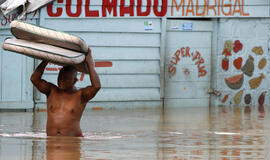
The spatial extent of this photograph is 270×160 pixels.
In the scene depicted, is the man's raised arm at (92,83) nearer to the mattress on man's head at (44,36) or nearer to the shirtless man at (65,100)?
the shirtless man at (65,100)

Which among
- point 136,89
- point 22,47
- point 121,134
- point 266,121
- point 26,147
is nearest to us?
point 26,147

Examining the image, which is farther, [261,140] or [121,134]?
[121,134]

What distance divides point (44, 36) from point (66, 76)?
1.79 feet

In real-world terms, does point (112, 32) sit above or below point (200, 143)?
above

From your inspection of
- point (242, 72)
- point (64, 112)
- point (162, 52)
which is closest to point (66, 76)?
point (64, 112)

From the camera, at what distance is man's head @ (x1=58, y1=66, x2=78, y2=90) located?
25.2 ft

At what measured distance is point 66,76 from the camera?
767 centimetres

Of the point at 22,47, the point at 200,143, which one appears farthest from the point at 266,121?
the point at 22,47

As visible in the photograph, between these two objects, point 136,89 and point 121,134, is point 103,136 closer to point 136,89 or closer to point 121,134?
point 121,134

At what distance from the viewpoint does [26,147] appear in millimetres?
6641

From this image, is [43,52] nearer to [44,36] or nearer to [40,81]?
[44,36]

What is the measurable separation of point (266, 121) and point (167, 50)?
3555 mm

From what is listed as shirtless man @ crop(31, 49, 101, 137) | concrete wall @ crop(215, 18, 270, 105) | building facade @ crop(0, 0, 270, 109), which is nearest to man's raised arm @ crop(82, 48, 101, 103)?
shirtless man @ crop(31, 49, 101, 137)

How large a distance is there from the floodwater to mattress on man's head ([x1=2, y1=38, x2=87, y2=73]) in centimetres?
90
